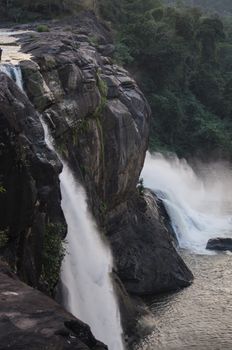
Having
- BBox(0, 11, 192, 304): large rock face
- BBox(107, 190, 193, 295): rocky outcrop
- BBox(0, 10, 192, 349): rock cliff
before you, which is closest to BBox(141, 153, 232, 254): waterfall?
BBox(0, 10, 192, 349): rock cliff

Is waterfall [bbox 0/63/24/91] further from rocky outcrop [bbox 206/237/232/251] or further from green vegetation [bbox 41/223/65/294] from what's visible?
rocky outcrop [bbox 206/237/232/251]

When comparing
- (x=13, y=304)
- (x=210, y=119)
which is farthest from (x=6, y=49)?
(x=210, y=119)

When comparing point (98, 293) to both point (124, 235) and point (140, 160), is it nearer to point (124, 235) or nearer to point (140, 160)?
point (124, 235)

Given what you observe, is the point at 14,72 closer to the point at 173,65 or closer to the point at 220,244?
the point at 220,244

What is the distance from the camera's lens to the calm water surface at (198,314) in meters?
17.8

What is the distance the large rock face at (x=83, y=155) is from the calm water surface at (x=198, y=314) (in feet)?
3.10

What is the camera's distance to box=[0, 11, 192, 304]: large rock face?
11.7 meters

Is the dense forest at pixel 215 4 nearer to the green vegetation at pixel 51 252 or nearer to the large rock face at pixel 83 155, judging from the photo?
the large rock face at pixel 83 155

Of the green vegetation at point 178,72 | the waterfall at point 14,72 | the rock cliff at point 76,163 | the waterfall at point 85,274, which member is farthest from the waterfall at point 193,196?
the waterfall at point 14,72

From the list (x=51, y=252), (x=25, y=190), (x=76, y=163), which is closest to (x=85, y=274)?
(x=51, y=252)

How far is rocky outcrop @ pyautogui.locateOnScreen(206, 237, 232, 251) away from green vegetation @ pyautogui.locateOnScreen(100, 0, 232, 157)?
1457 cm

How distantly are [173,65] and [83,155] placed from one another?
30202 mm

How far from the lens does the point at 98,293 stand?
17266 mm

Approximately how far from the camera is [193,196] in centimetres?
3750
